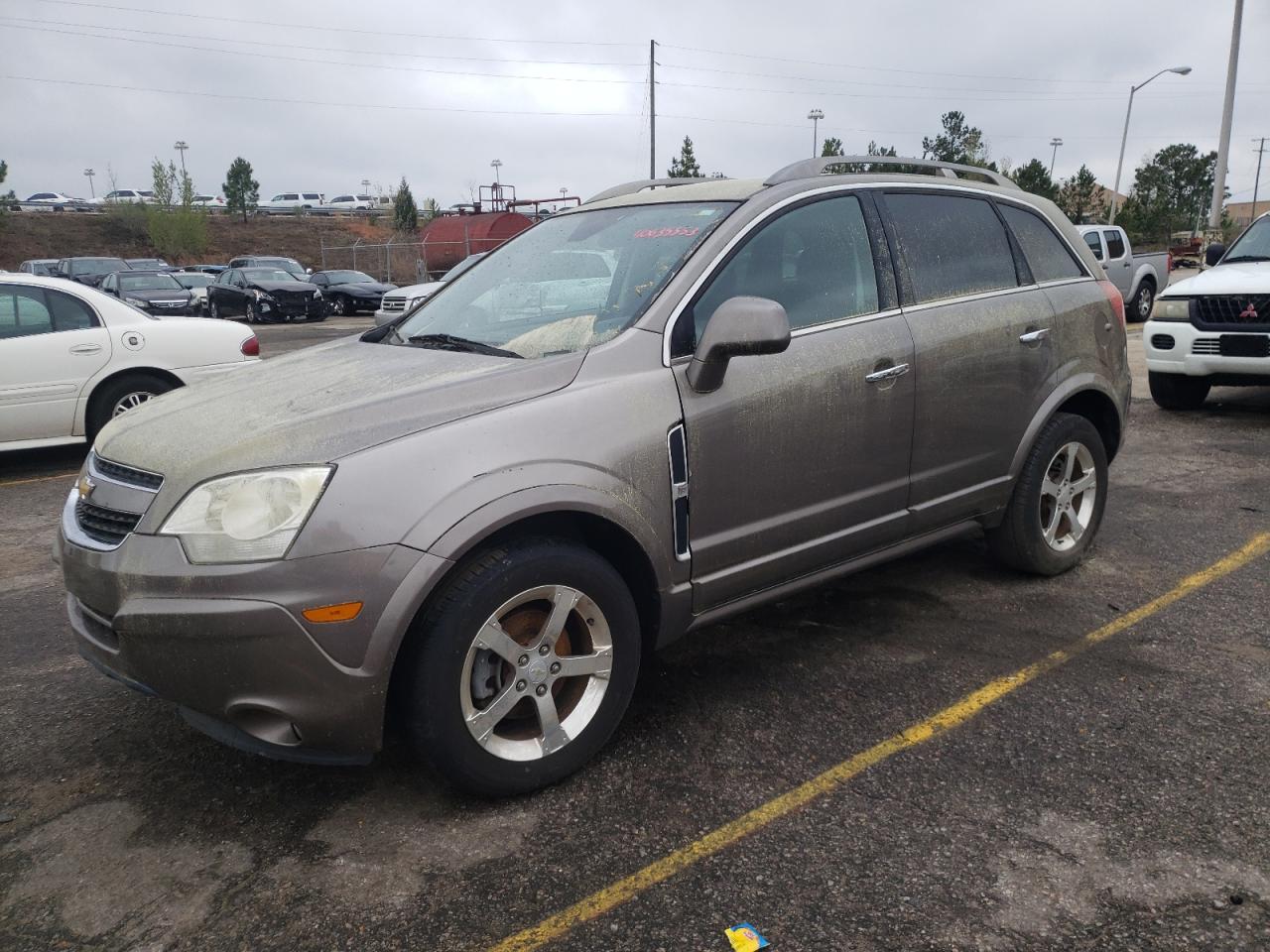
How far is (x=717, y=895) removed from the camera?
2.40 meters

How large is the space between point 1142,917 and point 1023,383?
7.78ft

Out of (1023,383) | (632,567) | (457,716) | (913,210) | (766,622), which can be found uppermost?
(913,210)

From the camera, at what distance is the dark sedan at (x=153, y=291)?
20.8m

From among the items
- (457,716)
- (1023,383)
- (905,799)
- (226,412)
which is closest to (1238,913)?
(905,799)

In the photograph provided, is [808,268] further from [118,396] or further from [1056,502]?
[118,396]

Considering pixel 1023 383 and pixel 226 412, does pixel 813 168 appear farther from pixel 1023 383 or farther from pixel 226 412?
pixel 226 412

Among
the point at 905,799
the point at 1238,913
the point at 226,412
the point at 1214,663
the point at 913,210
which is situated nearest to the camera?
the point at 1238,913

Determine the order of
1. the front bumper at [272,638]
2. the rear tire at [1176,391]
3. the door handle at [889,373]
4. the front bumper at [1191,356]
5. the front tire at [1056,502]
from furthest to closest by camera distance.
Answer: the rear tire at [1176,391] < the front bumper at [1191,356] < the front tire at [1056,502] < the door handle at [889,373] < the front bumper at [272,638]

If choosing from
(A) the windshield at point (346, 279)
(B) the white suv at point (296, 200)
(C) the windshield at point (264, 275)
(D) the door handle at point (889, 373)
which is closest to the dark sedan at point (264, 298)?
(C) the windshield at point (264, 275)

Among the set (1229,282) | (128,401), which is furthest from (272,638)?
(1229,282)

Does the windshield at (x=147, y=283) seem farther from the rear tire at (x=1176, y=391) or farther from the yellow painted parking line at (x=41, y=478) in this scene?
the rear tire at (x=1176, y=391)

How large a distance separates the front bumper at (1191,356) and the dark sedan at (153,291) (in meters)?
18.8

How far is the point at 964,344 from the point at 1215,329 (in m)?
5.54

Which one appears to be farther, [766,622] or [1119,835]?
[766,622]
